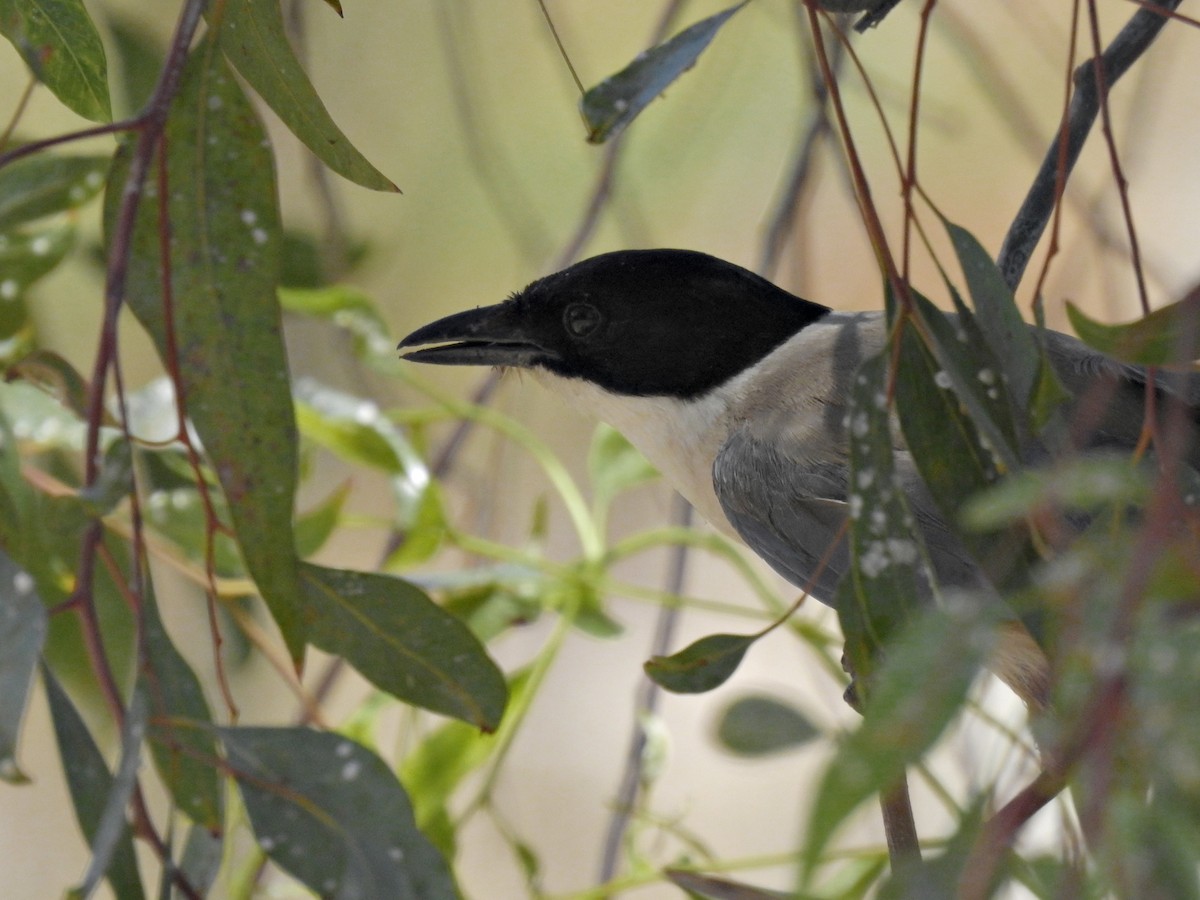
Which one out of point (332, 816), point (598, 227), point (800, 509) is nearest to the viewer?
point (332, 816)

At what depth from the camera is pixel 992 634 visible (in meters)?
0.62

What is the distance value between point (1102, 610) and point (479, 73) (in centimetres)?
391

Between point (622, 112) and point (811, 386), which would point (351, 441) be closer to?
point (811, 386)

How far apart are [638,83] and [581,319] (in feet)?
2.94

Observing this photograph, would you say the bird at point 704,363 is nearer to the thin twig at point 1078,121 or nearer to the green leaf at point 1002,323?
the thin twig at point 1078,121

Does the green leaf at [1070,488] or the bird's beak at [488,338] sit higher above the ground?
the green leaf at [1070,488]

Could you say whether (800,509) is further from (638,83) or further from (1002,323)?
(638,83)

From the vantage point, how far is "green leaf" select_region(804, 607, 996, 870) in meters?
0.57

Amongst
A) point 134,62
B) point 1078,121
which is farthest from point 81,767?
point 134,62

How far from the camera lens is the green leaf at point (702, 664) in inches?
43.4

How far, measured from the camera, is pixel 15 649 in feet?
3.03

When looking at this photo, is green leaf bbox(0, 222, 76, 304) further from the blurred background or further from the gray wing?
the blurred background

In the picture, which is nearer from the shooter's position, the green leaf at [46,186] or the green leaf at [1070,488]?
the green leaf at [1070,488]

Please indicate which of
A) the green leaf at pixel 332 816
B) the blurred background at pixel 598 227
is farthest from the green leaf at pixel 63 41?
the blurred background at pixel 598 227
